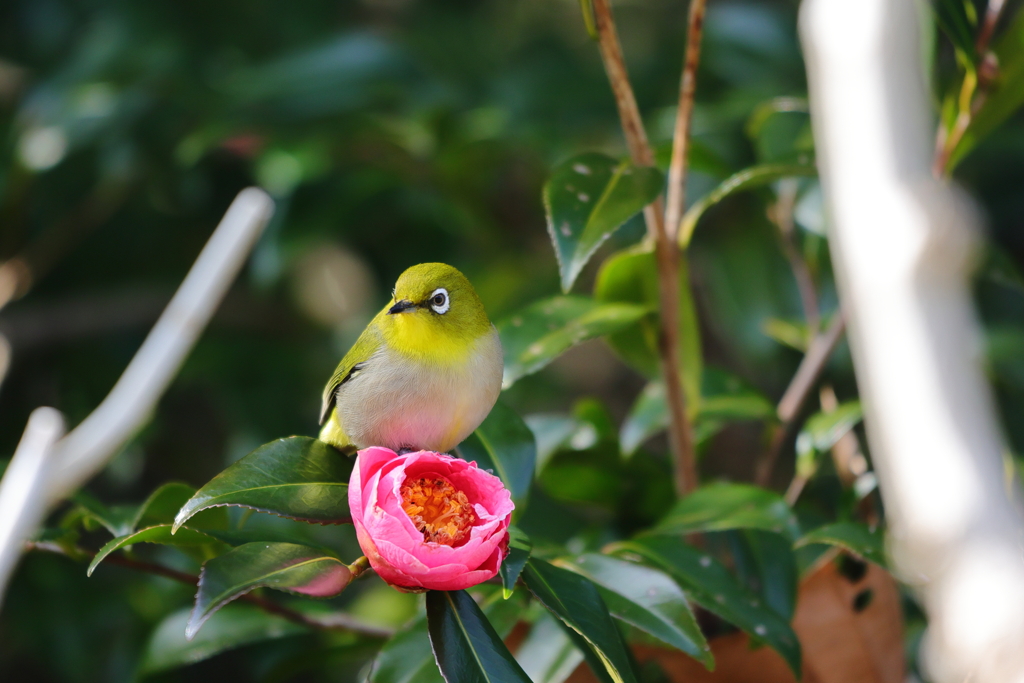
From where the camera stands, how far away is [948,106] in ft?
4.56

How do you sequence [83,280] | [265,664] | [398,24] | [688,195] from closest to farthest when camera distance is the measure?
[265,664] < [688,195] < [83,280] < [398,24]

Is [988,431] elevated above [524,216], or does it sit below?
above

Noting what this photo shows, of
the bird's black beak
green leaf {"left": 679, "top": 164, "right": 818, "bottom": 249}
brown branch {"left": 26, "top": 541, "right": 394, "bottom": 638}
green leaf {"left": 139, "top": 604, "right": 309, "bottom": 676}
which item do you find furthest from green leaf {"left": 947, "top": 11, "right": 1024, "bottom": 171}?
green leaf {"left": 139, "top": 604, "right": 309, "bottom": 676}

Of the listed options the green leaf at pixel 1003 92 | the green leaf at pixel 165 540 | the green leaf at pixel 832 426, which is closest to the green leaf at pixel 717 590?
the green leaf at pixel 832 426

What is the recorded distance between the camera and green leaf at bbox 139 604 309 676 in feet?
4.31

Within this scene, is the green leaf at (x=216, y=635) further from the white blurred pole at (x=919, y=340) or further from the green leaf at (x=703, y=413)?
the white blurred pole at (x=919, y=340)

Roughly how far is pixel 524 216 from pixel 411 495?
2.21 m

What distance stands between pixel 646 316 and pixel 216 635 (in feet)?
2.88

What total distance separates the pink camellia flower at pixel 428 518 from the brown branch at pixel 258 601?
42 cm

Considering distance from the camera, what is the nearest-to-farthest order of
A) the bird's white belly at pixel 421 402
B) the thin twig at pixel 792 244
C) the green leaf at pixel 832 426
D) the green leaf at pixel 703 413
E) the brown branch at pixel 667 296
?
the bird's white belly at pixel 421 402, the brown branch at pixel 667 296, the green leaf at pixel 832 426, the green leaf at pixel 703 413, the thin twig at pixel 792 244

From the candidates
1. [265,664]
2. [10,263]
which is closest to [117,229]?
[10,263]

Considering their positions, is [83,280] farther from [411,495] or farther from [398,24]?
[411,495]

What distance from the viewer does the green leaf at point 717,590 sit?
3.54 ft

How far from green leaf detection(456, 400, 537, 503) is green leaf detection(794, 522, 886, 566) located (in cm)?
38
